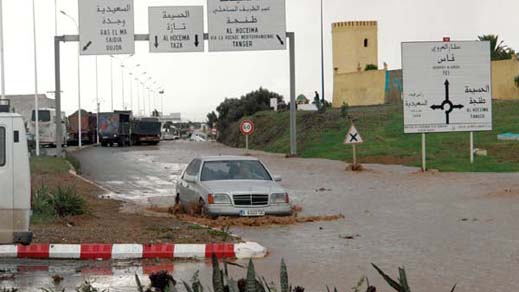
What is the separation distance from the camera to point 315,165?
1539 inches

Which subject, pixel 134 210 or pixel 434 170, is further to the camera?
pixel 434 170

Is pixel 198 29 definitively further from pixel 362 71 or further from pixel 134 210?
pixel 362 71

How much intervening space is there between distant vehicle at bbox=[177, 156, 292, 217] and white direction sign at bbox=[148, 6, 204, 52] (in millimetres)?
18463

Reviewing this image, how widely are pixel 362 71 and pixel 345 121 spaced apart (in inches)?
635

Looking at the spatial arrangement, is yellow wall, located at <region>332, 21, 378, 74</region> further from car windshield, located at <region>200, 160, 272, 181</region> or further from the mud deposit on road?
the mud deposit on road

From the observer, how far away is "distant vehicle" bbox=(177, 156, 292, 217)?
17156 millimetres

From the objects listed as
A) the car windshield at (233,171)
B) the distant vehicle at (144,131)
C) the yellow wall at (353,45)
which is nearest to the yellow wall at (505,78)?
the yellow wall at (353,45)

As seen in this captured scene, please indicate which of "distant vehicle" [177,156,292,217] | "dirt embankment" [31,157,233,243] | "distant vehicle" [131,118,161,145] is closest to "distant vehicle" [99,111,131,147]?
"distant vehicle" [131,118,161,145]

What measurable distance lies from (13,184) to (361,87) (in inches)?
2371

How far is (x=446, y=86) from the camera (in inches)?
1255

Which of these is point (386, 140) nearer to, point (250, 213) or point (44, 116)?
point (44, 116)


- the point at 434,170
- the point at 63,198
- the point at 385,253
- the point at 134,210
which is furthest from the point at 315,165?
the point at 385,253

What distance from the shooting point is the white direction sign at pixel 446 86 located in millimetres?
31531

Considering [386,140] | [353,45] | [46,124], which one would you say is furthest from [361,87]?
[46,124]
